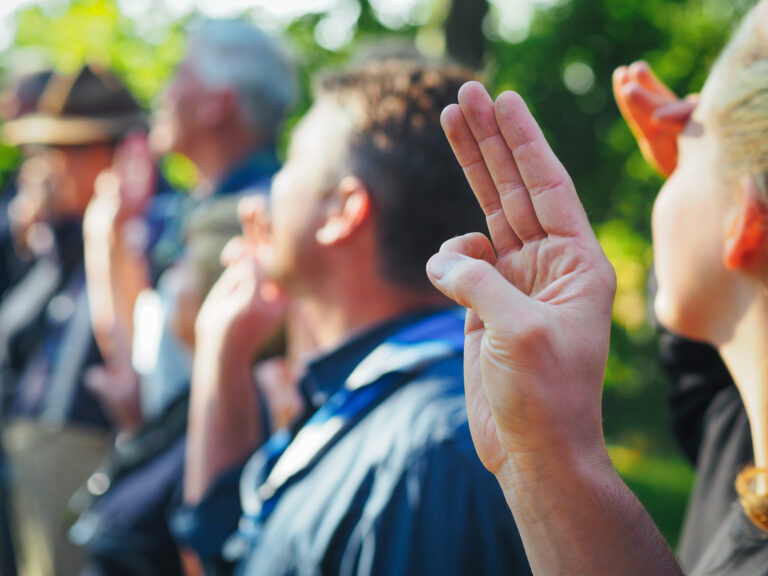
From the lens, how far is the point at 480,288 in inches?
38.9

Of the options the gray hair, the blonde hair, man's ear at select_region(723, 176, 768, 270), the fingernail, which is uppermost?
the blonde hair

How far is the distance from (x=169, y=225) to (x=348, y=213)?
7.85ft

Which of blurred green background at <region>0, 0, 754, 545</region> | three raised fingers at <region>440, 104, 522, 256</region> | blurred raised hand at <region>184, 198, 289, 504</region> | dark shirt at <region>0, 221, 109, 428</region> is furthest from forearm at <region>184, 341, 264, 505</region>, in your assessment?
blurred green background at <region>0, 0, 754, 545</region>

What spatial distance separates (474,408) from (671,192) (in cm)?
69

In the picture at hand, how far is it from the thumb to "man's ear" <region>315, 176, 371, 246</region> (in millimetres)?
861

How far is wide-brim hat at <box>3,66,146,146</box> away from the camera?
4.46 meters

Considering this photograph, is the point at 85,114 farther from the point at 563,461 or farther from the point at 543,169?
the point at 563,461

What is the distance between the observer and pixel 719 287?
1.40 metres

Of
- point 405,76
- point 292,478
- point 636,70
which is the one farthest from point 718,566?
point 405,76

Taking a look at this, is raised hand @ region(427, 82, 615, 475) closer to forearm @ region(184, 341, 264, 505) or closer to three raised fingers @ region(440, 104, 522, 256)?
three raised fingers @ region(440, 104, 522, 256)

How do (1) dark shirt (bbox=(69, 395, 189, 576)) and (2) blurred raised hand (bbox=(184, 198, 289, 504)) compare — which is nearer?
(2) blurred raised hand (bbox=(184, 198, 289, 504))

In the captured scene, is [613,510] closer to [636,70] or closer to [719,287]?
[719,287]

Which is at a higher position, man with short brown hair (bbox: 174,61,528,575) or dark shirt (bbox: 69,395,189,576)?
man with short brown hair (bbox: 174,61,528,575)

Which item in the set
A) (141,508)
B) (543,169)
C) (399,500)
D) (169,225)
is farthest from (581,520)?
(169,225)
